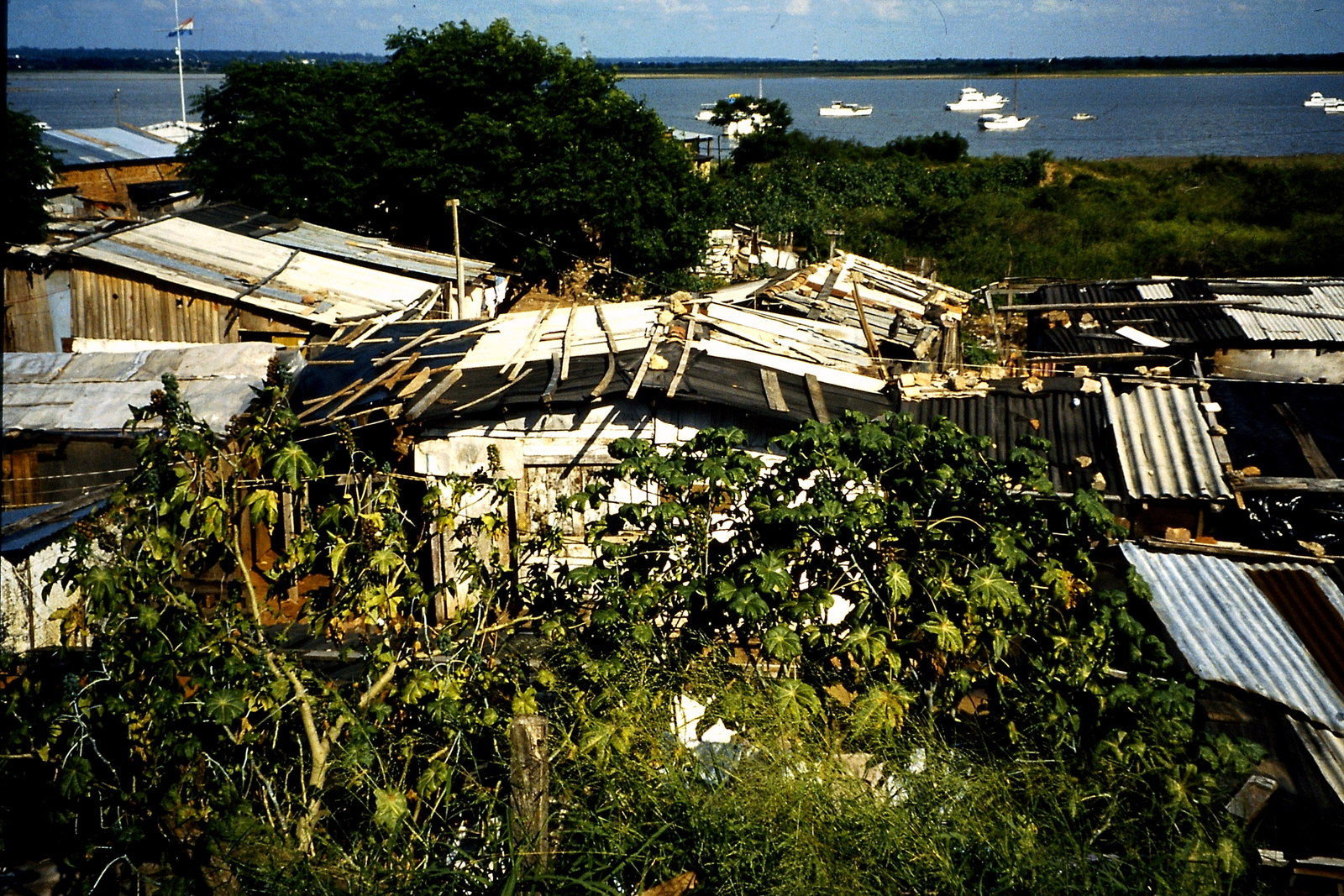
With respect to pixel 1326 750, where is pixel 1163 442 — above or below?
above

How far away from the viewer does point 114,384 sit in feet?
32.9

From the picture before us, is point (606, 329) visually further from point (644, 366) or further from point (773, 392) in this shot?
point (773, 392)

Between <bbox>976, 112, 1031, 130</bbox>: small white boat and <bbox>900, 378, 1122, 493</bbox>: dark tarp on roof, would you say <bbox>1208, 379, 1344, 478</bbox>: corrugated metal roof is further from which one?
<bbox>976, 112, 1031, 130</bbox>: small white boat

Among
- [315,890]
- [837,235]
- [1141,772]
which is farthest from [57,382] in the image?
[837,235]

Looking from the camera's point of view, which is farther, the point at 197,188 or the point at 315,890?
the point at 197,188

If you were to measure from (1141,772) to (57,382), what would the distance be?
10.6 meters

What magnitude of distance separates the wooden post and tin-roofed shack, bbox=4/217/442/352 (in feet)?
34.0

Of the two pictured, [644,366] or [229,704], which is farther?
[644,366]

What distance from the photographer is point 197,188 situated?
2134 centimetres

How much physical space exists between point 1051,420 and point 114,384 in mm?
9315

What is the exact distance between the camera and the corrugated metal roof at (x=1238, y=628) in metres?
4.93

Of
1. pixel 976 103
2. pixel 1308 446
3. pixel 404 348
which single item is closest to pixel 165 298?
pixel 404 348

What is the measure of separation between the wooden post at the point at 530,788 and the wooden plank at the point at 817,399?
510cm

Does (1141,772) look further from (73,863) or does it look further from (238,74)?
(238,74)
